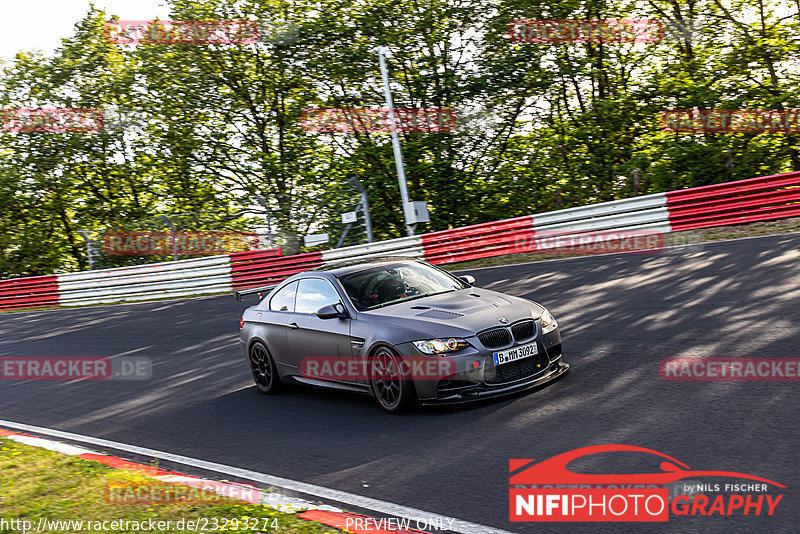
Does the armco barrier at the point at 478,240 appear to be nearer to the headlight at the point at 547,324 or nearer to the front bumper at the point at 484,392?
the headlight at the point at 547,324

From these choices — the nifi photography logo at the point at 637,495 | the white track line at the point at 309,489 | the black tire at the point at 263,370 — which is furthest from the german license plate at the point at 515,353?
the black tire at the point at 263,370

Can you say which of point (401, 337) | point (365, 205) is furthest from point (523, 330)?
point (365, 205)

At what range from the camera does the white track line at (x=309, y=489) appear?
4559 mm

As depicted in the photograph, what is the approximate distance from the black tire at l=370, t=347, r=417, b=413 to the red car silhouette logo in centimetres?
181

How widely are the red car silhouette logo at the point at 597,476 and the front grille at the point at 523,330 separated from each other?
1.78m

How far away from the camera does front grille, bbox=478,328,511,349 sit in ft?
22.9

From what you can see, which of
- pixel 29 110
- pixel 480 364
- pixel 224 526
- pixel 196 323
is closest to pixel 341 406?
pixel 480 364

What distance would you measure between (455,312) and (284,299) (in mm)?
2626

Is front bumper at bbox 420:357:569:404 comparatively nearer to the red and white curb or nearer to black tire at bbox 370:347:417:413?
black tire at bbox 370:347:417:413

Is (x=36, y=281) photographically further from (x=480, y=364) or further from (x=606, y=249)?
(x=480, y=364)

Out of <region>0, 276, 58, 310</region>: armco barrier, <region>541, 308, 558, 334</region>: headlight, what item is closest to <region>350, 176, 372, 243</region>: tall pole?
<region>0, 276, 58, 310</region>: armco barrier

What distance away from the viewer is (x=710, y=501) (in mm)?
4379

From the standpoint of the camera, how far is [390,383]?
290 inches

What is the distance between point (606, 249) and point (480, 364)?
33.1 ft
